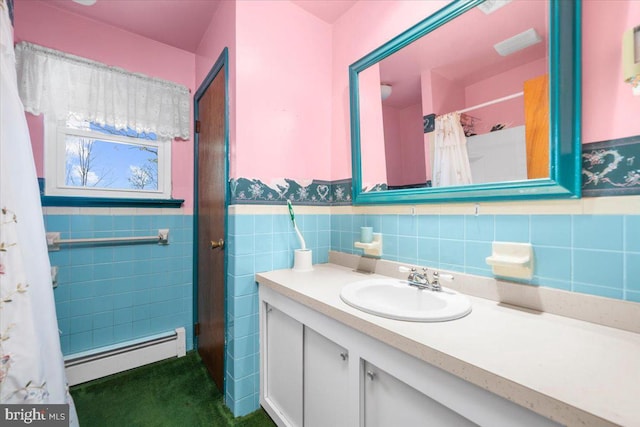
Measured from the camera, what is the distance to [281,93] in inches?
56.9

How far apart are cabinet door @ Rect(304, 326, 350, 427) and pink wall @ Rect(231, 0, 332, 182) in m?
0.87

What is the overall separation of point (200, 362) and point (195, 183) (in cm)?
130

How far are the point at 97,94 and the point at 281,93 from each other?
1.22 meters

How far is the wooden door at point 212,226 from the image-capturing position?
1.48 meters

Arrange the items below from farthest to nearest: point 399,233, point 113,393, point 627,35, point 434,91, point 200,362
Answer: point 200,362, point 113,393, point 399,233, point 434,91, point 627,35

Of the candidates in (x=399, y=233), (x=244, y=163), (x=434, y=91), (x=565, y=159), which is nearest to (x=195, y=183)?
(x=244, y=163)

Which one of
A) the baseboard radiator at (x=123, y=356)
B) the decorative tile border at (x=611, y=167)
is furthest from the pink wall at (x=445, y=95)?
the baseboard radiator at (x=123, y=356)

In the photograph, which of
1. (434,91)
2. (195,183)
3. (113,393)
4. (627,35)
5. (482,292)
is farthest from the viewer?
(195,183)

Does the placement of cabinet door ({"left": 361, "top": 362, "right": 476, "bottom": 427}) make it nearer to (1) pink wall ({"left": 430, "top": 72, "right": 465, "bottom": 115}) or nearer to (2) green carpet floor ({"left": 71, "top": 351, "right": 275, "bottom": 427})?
(2) green carpet floor ({"left": 71, "top": 351, "right": 275, "bottom": 427})

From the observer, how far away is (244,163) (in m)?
1.33

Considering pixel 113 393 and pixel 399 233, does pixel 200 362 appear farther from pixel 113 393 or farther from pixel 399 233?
pixel 399 233

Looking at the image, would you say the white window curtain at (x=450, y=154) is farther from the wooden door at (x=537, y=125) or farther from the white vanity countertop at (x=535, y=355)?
the white vanity countertop at (x=535, y=355)

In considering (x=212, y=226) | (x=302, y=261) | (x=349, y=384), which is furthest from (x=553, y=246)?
(x=212, y=226)

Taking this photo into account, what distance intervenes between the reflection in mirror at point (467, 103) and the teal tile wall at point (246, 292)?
2.15ft
